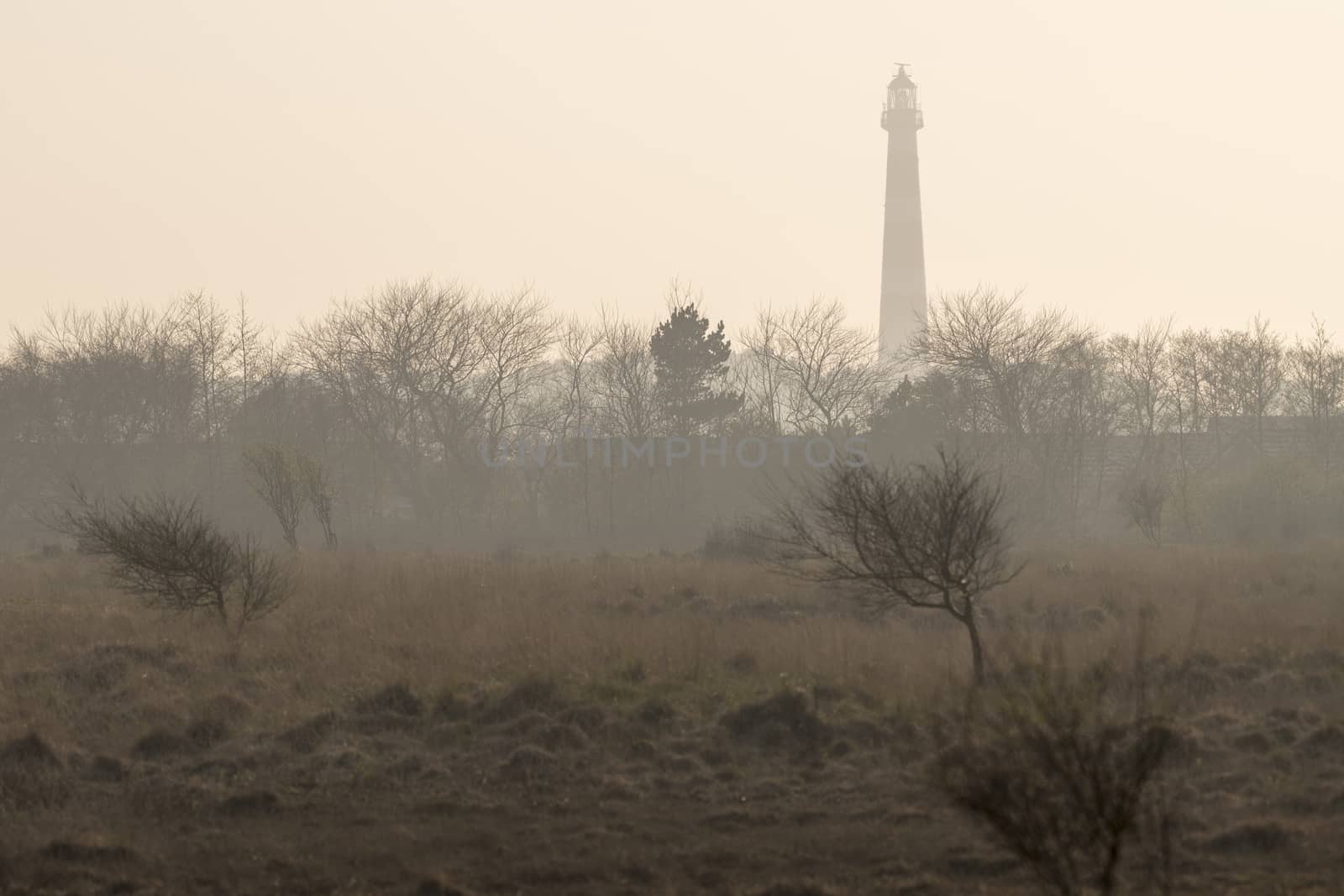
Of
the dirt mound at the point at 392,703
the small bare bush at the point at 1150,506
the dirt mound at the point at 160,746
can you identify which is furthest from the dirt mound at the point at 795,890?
the small bare bush at the point at 1150,506

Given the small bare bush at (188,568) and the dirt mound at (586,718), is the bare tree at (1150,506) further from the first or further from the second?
the dirt mound at (586,718)

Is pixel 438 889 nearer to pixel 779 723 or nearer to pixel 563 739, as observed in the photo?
pixel 563 739

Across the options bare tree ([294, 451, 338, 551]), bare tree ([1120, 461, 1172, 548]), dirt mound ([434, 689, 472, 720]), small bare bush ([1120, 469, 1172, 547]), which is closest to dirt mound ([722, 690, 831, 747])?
dirt mound ([434, 689, 472, 720])

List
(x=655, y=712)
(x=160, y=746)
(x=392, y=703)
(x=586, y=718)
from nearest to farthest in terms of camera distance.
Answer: (x=160, y=746)
(x=586, y=718)
(x=655, y=712)
(x=392, y=703)

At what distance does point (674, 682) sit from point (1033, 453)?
117 feet

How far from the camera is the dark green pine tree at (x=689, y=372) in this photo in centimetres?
4838

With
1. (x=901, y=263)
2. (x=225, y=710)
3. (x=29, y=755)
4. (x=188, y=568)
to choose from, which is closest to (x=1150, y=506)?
(x=188, y=568)

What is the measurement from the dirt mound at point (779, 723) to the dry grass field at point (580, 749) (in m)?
0.03

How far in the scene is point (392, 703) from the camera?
1301 cm

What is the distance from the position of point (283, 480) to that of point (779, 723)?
72.0ft

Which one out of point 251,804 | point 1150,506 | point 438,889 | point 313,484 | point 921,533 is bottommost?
point 438,889

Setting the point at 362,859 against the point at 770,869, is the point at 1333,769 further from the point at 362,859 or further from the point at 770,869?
the point at 362,859

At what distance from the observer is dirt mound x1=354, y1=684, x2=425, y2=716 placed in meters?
12.8

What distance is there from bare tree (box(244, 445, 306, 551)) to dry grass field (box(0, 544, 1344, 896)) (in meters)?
10.4
